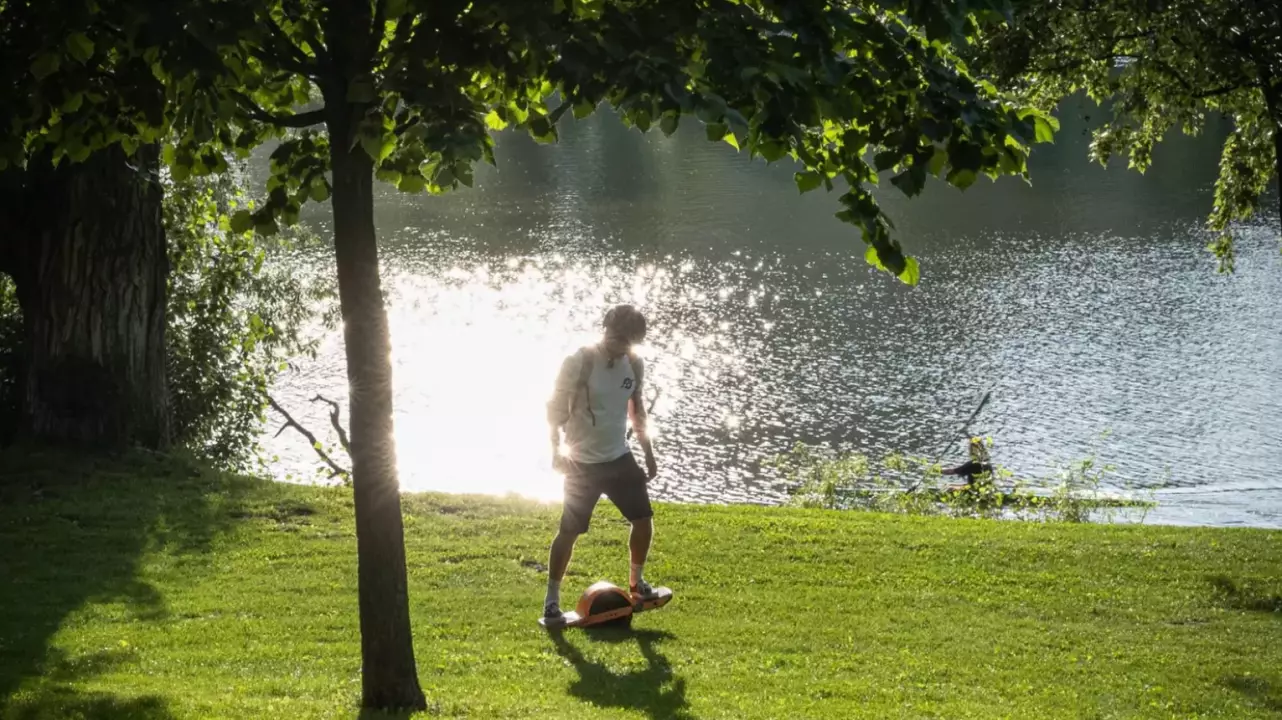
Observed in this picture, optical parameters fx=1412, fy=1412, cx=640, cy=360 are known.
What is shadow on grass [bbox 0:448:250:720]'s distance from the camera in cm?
799

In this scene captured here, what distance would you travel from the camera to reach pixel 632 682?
8.43 meters

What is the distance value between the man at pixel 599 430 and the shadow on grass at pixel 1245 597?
5.30 meters

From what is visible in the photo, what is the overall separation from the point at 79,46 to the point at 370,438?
2.32 meters

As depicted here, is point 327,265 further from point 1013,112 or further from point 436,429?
point 1013,112

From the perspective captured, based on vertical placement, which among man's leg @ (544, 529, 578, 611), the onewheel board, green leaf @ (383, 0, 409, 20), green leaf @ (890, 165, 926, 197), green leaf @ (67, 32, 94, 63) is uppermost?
green leaf @ (383, 0, 409, 20)

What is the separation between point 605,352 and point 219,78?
353 centimetres

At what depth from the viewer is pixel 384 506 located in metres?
7.24

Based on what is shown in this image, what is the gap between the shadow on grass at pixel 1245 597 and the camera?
1159 cm

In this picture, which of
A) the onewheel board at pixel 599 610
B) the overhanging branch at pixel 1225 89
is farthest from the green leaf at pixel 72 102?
the overhanging branch at pixel 1225 89

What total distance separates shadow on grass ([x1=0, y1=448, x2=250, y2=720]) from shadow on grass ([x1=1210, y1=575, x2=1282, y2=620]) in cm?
847

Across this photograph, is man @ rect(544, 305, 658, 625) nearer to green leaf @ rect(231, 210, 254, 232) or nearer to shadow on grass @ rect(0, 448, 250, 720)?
green leaf @ rect(231, 210, 254, 232)

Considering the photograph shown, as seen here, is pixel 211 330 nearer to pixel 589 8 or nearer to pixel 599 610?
pixel 599 610

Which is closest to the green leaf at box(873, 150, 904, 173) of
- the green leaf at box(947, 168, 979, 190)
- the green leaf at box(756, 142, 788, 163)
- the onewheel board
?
the green leaf at box(947, 168, 979, 190)

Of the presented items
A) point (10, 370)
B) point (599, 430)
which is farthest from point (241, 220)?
point (10, 370)
